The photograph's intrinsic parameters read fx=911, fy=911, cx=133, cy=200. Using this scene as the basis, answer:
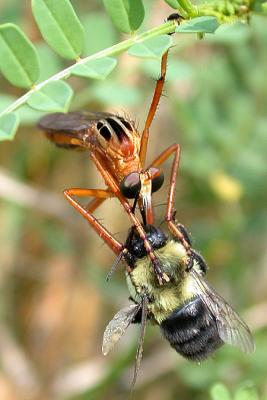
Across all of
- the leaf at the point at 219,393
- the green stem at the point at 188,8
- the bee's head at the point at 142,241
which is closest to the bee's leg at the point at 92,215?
the bee's head at the point at 142,241

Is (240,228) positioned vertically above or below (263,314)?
above

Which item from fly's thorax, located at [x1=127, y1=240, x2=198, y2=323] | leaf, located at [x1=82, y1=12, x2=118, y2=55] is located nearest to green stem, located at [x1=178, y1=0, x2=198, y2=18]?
fly's thorax, located at [x1=127, y1=240, x2=198, y2=323]

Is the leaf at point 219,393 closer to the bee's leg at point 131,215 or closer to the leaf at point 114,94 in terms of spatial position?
the bee's leg at point 131,215

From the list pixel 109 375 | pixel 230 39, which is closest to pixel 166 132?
pixel 109 375

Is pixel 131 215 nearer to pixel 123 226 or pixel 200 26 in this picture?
pixel 200 26

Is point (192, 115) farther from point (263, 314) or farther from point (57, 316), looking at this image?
point (57, 316)

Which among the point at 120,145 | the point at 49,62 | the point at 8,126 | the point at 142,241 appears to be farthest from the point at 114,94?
the point at 8,126

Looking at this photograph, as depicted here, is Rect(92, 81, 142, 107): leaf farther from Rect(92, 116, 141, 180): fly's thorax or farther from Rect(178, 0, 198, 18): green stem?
Rect(178, 0, 198, 18): green stem
